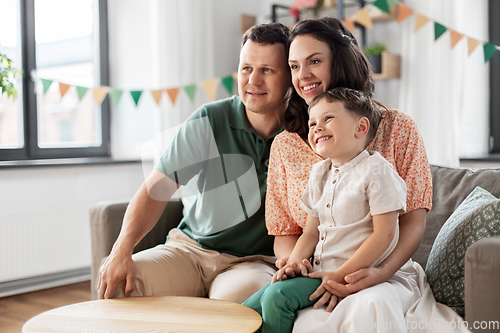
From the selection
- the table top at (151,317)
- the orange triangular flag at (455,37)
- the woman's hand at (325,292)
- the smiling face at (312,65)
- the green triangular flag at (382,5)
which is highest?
the green triangular flag at (382,5)

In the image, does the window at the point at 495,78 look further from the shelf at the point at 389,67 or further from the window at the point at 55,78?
the window at the point at 55,78

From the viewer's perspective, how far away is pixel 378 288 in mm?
1175

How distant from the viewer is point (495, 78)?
3260 mm

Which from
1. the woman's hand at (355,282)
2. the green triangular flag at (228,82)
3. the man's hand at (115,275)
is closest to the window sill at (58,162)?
the green triangular flag at (228,82)

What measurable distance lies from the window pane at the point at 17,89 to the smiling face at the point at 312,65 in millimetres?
2382

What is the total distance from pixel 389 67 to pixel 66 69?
2.26 m

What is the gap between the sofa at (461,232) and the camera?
1.13 meters

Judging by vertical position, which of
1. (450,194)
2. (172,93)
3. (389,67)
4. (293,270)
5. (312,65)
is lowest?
(293,270)

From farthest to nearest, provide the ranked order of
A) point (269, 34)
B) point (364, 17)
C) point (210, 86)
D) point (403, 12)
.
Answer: point (210, 86) < point (403, 12) < point (364, 17) < point (269, 34)

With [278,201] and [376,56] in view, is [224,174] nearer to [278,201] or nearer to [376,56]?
[278,201]

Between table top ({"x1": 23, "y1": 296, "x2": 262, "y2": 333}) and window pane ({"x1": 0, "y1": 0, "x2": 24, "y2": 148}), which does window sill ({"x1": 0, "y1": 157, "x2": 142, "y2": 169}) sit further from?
table top ({"x1": 23, "y1": 296, "x2": 262, "y2": 333})

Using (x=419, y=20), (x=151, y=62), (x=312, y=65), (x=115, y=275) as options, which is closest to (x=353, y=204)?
(x=312, y=65)

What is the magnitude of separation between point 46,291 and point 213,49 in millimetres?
2067

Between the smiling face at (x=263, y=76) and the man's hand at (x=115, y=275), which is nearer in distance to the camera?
the man's hand at (x=115, y=275)
